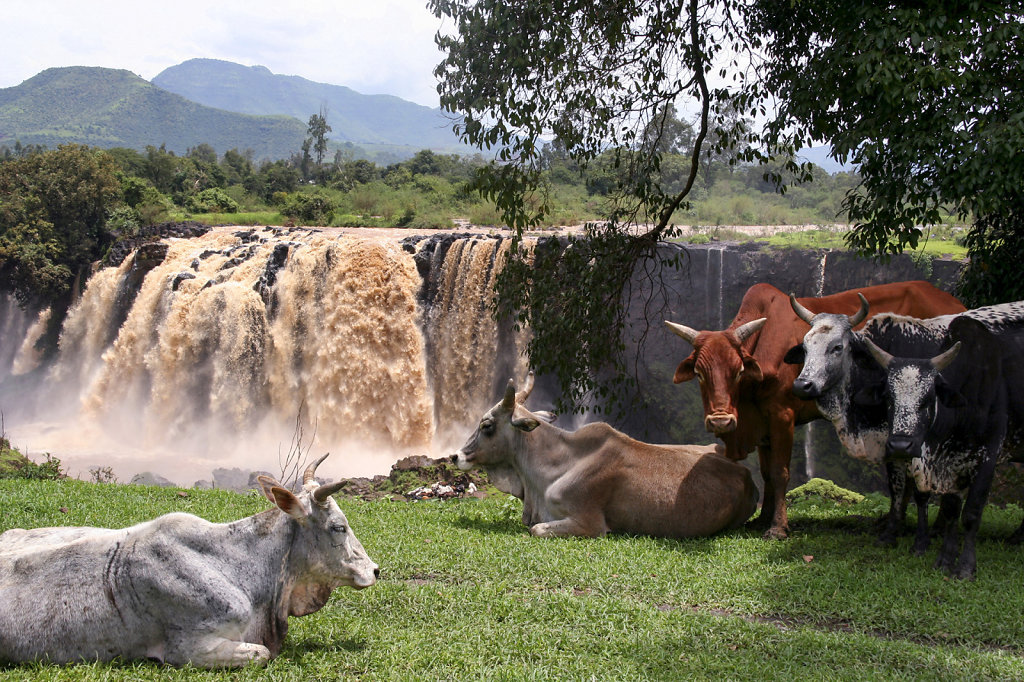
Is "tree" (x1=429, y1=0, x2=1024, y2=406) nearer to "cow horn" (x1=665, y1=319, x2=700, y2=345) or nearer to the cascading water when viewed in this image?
"cow horn" (x1=665, y1=319, x2=700, y2=345)

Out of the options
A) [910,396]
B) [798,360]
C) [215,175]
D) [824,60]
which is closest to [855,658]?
[910,396]

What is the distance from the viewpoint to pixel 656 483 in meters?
7.82

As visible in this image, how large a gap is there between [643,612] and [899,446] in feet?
6.91

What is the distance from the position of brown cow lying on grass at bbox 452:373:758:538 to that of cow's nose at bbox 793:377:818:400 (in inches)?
61.4

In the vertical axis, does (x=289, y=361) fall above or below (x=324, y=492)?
below

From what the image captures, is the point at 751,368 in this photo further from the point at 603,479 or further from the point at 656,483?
the point at 603,479

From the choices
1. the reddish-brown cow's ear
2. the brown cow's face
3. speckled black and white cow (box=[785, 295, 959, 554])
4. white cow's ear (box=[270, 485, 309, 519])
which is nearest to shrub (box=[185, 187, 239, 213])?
the reddish-brown cow's ear

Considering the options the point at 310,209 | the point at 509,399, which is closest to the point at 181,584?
the point at 509,399

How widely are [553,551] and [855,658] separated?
2.71 meters

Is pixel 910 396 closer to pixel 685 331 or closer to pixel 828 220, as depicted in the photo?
pixel 685 331

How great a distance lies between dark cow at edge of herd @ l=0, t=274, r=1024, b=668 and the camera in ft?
14.3

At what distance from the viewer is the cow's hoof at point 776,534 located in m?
7.75

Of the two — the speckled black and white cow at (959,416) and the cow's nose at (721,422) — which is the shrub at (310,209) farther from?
the speckled black and white cow at (959,416)

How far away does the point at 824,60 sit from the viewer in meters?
8.13
